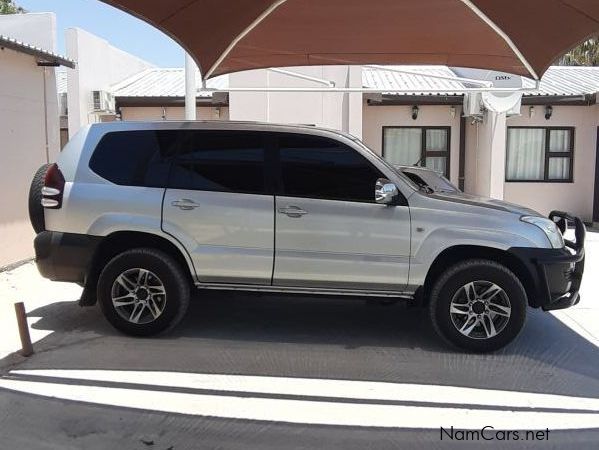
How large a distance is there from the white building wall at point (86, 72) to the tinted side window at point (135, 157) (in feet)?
33.0

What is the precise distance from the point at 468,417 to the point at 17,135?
7.69 m

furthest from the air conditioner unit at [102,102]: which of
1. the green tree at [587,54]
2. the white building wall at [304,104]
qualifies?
the green tree at [587,54]

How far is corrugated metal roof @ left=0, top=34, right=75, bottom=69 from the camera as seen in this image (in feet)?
27.2

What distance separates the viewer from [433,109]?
50.3 feet

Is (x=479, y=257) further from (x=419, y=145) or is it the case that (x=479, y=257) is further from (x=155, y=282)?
(x=419, y=145)

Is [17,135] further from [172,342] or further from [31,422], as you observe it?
[31,422]

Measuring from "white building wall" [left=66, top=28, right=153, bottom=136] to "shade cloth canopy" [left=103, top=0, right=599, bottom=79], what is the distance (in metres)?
7.56

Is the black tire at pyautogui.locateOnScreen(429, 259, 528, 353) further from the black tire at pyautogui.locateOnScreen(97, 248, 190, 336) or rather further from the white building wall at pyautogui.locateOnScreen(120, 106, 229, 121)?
the white building wall at pyautogui.locateOnScreen(120, 106, 229, 121)

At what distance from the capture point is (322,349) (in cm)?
566

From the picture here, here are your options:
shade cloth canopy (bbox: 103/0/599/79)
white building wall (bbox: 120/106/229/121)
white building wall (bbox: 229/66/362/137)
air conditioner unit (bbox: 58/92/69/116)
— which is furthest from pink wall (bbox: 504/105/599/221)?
air conditioner unit (bbox: 58/92/69/116)

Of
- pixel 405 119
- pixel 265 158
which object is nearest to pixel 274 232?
pixel 265 158

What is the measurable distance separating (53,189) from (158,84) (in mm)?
12248

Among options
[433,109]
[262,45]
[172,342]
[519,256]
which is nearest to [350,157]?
[519,256]

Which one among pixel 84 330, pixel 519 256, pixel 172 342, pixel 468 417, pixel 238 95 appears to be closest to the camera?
pixel 468 417
